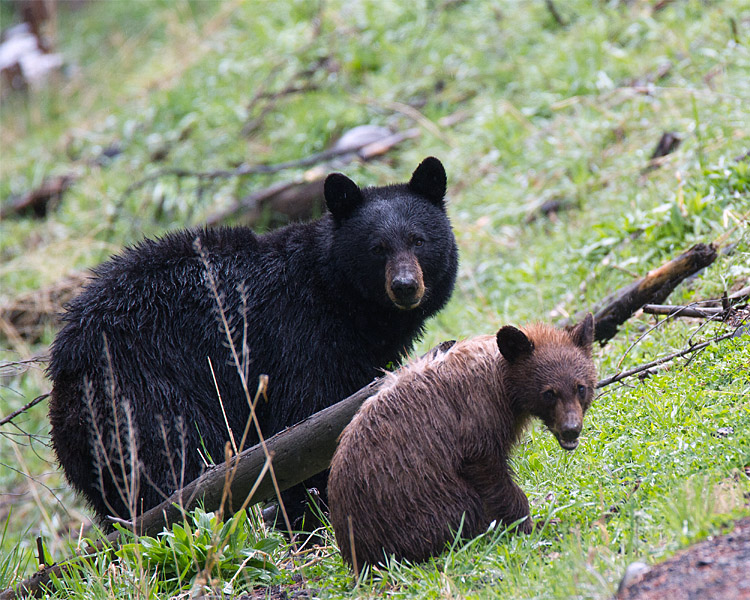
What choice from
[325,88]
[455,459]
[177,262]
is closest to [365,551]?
[455,459]

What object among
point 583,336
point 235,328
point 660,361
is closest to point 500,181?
point 235,328

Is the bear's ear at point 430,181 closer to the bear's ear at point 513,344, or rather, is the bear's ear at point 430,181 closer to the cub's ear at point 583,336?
the cub's ear at point 583,336

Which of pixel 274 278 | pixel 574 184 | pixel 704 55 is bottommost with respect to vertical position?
pixel 574 184

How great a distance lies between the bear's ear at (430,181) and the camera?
5.39 meters

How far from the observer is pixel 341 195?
17.4 feet

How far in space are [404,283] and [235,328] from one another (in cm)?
113

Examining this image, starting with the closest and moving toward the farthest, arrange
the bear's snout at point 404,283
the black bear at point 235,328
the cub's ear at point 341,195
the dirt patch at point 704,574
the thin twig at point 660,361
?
the dirt patch at point 704,574, the thin twig at point 660,361, the black bear at point 235,328, the bear's snout at point 404,283, the cub's ear at point 341,195

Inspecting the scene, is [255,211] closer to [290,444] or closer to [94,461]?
[94,461]

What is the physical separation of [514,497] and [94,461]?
102 inches

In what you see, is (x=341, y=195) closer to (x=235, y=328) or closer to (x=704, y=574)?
(x=235, y=328)

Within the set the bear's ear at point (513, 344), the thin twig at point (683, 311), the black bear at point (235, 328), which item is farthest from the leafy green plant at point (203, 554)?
the thin twig at point (683, 311)

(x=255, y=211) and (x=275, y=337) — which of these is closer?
(x=275, y=337)

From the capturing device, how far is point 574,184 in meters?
8.55

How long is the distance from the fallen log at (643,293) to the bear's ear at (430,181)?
134 centimetres
